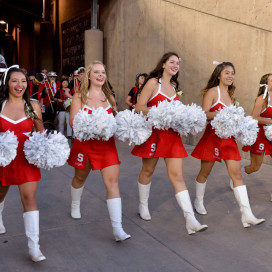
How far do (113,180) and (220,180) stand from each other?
310 centimetres

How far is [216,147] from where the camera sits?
435cm

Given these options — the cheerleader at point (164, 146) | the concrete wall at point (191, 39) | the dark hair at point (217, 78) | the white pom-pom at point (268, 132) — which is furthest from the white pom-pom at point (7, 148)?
the concrete wall at point (191, 39)

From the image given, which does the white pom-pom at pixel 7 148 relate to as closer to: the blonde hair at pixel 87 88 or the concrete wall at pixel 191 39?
the blonde hair at pixel 87 88

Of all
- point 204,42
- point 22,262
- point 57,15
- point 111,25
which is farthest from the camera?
point 57,15

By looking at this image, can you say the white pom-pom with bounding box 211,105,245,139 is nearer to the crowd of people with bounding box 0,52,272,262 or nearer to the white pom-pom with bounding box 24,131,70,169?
the crowd of people with bounding box 0,52,272,262

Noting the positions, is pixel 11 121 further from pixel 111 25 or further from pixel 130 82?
pixel 111 25

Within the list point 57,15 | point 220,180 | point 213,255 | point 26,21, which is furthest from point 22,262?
point 26,21

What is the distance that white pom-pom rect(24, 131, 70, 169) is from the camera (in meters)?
3.19

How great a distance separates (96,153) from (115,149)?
0.66 ft

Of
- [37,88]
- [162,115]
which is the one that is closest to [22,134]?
[162,115]

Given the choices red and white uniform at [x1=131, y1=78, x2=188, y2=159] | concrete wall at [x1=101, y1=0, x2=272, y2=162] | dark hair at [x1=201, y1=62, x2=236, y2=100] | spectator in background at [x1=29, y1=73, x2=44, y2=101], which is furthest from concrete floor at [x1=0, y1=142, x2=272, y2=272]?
spectator in background at [x1=29, y1=73, x2=44, y2=101]

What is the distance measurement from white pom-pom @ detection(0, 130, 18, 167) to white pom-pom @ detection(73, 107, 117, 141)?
65 cm

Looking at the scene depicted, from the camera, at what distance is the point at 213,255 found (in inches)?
135

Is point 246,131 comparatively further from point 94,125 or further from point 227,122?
point 94,125
